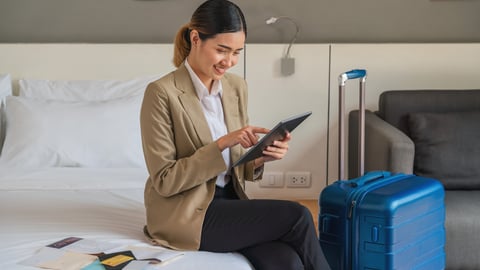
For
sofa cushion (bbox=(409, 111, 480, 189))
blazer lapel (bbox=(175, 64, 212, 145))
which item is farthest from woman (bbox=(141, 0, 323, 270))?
sofa cushion (bbox=(409, 111, 480, 189))

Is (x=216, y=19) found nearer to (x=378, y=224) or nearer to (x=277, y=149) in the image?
(x=277, y=149)

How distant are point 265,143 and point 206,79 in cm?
38

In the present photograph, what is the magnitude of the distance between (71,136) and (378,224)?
1.55 m

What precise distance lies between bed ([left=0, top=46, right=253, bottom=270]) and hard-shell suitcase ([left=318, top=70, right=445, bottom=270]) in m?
0.67

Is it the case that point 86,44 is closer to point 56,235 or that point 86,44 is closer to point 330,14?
point 330,14

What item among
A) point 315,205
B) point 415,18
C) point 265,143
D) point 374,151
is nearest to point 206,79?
point 265,143

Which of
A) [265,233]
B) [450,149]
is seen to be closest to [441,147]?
[450,149]

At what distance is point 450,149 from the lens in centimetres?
329

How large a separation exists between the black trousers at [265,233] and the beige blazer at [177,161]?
6 centimetres

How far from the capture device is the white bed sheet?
2.22m

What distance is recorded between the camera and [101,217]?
2639 mm

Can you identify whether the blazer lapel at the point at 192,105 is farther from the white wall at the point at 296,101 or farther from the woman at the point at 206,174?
the white wall at the point at 296,101

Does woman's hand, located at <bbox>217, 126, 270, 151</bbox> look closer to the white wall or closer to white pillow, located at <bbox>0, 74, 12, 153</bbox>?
the white wall

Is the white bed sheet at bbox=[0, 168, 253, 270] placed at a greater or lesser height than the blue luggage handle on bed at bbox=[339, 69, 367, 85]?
lesser
